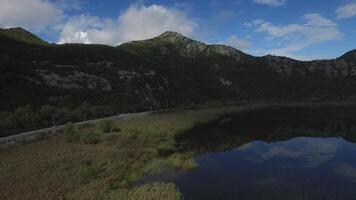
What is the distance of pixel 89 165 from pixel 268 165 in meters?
17.3

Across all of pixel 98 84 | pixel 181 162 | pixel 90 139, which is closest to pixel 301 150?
pixel 181 162

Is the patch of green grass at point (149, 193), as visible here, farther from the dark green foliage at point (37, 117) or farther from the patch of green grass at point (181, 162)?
the dark green foliage at point (37, 117)

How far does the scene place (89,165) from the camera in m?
32.5

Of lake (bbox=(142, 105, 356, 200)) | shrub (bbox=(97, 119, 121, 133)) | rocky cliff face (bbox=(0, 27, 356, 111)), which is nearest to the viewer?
lake (bbox=(142, 105, 356, 200))

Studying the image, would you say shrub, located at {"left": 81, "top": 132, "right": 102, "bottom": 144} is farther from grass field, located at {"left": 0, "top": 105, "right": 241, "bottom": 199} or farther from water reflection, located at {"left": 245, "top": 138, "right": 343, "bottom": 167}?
water reflection, located at {"left": 245, "top": 138, "right": 343, "bottom": 167}

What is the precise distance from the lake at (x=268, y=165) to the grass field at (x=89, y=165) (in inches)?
87.0

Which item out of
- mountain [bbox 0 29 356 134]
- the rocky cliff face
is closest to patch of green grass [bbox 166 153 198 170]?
mountain [bbox 0 29 356 134]

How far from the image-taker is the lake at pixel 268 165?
83.1 feet

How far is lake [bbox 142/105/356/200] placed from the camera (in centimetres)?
2534

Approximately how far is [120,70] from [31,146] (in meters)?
97.5

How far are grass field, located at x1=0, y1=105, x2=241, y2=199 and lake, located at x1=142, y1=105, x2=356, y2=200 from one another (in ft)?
7.25

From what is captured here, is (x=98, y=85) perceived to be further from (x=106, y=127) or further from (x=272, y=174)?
(x=272, y=174)

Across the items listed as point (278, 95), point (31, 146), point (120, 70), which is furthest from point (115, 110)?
point (278, 95)

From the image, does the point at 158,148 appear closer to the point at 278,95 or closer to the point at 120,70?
the point at 120,70
